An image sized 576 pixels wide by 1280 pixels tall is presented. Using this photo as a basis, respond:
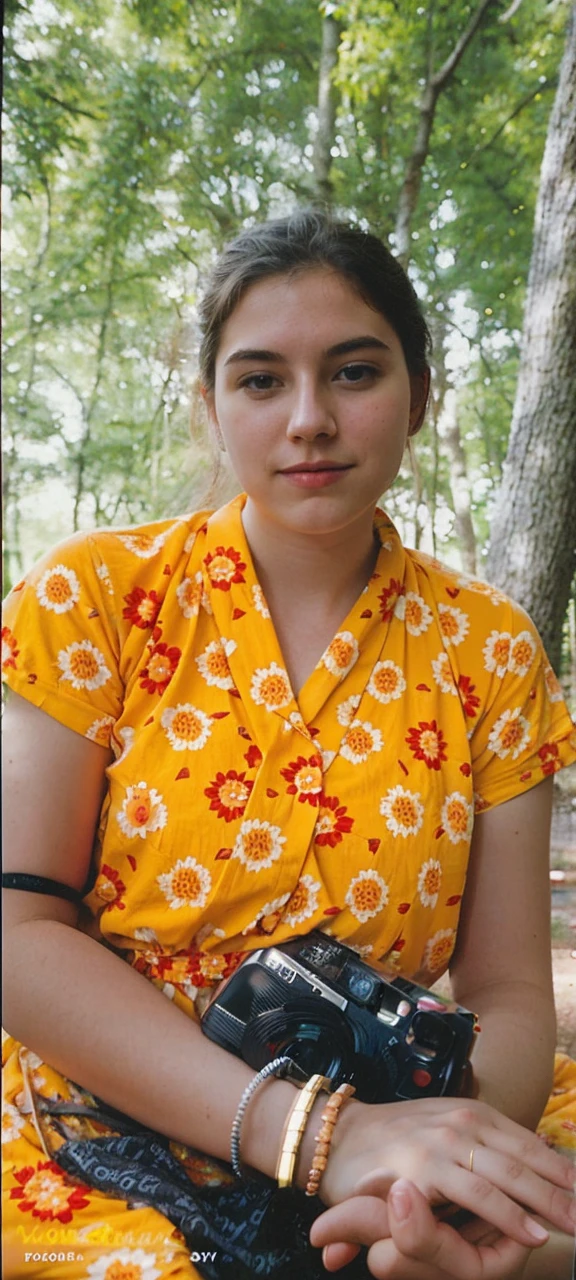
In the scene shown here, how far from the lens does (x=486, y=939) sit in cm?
97

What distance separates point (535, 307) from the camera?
2111 mm

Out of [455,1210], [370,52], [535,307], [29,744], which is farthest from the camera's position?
[535,307]

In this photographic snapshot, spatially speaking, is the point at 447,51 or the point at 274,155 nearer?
the point at 274,155

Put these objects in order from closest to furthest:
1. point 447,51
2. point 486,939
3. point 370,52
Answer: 1. point 486,939
2. point 370,52
3. point 447,51

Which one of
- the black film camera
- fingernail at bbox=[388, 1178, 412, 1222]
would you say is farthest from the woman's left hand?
the black film camera

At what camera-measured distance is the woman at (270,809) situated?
0.73m

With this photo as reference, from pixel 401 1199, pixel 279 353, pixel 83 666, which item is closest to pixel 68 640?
pixel 83 666

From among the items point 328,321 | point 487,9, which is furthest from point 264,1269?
point 487,9

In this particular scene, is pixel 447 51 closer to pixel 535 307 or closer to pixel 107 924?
pixel 535 307

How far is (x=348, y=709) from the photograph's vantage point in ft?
3.06

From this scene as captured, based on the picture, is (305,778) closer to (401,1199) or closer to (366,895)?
(366,895)

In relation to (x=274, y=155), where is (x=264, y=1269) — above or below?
below

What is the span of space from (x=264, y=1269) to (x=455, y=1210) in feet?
0.67

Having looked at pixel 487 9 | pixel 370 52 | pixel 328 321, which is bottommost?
pixel 328 321
